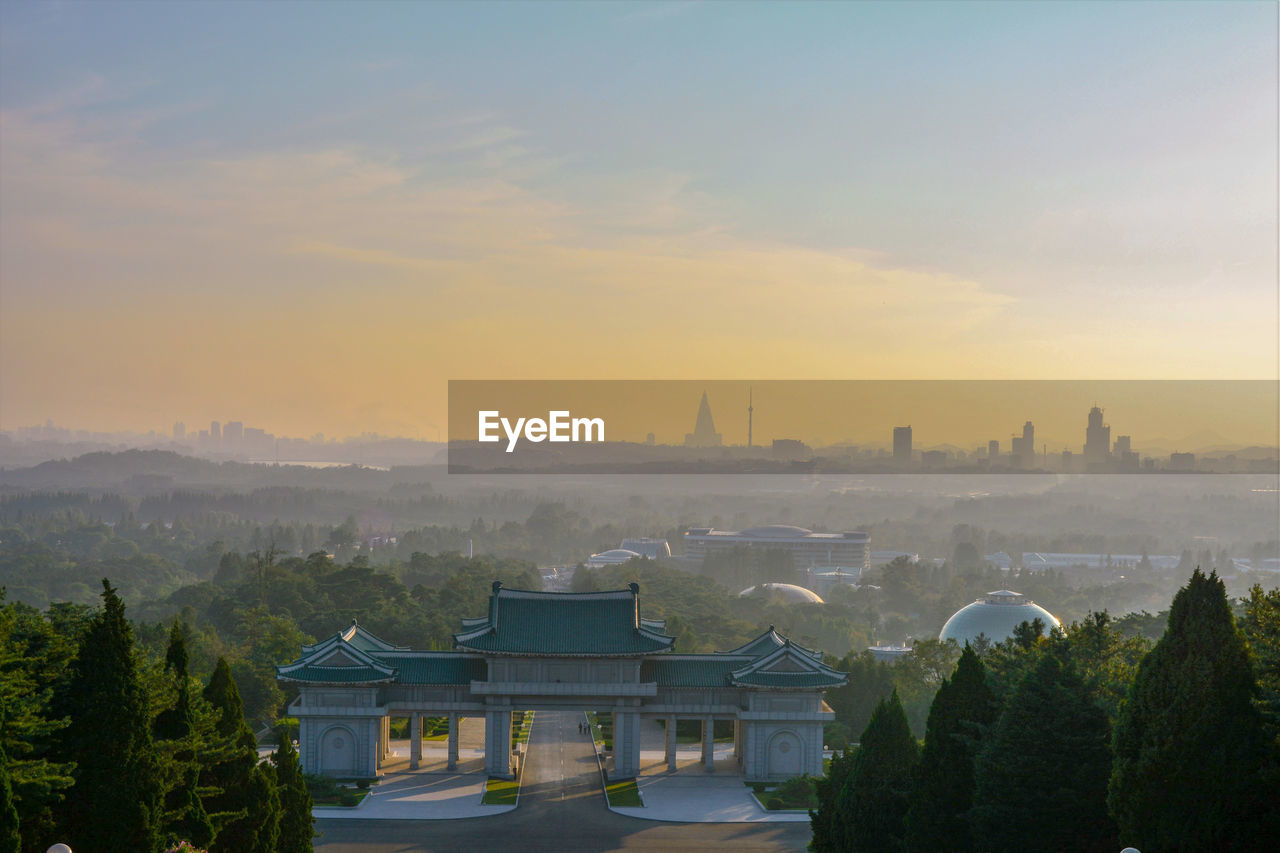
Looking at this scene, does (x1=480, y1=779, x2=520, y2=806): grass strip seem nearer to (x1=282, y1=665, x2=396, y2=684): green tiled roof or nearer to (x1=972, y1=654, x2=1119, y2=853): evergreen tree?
(x1=282, y1=665, x2=396, y2=684): green tiled roof

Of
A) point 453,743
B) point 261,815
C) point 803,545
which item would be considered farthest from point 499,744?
point 803,545

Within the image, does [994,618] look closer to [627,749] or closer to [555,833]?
[627,749]

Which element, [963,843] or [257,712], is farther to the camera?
[257,712]

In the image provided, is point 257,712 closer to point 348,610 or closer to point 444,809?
point 444,809

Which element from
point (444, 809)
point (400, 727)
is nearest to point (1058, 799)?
point (444, 809)

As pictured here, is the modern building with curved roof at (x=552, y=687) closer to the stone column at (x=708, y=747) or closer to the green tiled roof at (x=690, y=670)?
the green tiled roof at (x=690, y=670)

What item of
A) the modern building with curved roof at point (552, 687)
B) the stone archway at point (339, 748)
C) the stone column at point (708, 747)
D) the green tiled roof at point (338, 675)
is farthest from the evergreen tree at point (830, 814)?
the stone archway at point (339, 748)
